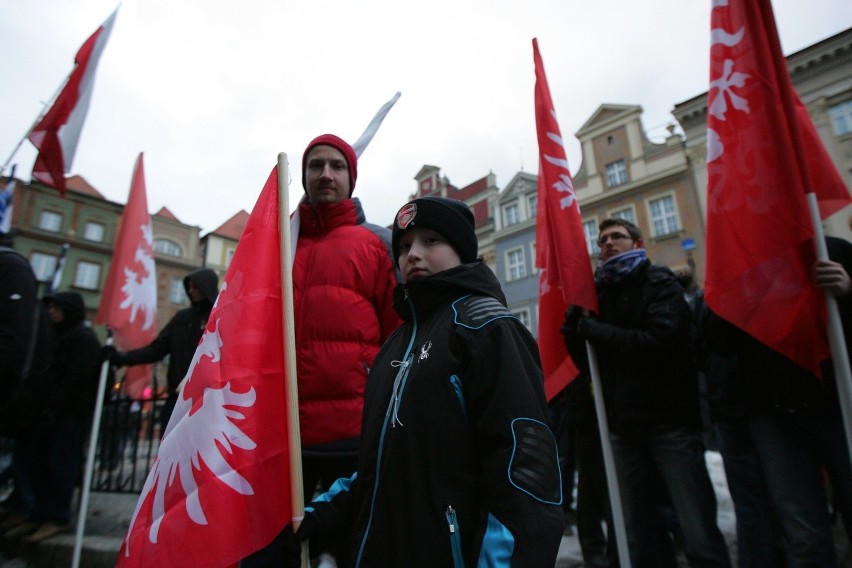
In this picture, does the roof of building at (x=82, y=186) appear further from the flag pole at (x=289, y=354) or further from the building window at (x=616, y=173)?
the flag pole at (x=289, y=354)

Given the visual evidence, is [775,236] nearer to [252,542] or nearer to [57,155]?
[252,542]

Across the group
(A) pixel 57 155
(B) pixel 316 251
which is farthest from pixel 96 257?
(B) pixel 316 251

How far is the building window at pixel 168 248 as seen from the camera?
33.2 metres

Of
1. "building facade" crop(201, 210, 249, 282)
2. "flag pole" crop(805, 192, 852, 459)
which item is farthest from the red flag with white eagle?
"building facade" crop(201, 210, 249, 282)

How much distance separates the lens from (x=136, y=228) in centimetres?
462

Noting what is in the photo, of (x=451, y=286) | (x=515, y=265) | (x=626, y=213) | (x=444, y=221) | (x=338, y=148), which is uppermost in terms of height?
(x=626, y=213)

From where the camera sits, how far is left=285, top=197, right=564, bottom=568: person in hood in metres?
1.14

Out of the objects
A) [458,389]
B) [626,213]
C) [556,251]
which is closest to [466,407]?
[458,389]

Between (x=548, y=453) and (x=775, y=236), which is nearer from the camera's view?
(x=548, y=453)

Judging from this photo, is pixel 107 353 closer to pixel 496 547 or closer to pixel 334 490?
pixel 334 490

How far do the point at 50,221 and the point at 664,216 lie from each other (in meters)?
34.1

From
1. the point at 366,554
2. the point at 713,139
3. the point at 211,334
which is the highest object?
the point at 713,139

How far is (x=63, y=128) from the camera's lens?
4.41 meters

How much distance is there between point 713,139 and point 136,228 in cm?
482
